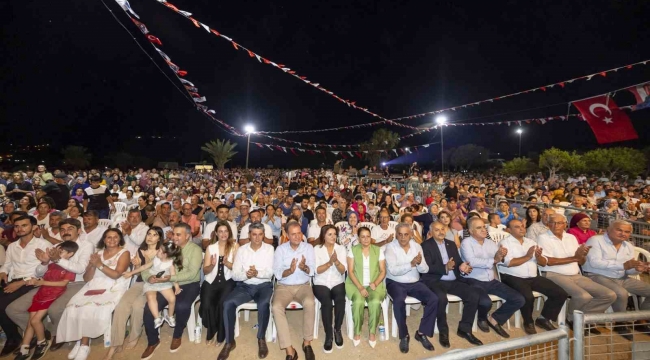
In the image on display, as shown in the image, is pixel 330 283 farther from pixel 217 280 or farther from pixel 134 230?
pixel 134 230

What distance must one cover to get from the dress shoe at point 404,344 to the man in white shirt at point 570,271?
221 centimetres

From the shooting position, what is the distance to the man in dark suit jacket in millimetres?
3484

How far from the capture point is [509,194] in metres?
9.98

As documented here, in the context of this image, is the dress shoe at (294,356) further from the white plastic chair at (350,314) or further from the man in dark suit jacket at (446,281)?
the man in dark suit jacket at (446,281)

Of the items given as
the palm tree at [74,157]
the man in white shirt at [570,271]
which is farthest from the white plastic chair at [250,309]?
the palm tree at [74,157]

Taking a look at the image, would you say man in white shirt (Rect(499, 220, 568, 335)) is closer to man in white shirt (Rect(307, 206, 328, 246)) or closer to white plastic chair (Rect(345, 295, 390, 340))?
white plastic chair (Rect(345, 295, 390, 340))

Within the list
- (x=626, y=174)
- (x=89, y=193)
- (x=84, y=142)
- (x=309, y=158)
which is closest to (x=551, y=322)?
(x=89, y=193)

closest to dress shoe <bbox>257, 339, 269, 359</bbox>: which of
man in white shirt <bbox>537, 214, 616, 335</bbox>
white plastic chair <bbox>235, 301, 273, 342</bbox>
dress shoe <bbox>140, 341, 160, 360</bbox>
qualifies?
white plastic chair <bbox>235, 301, 273, 342</bbox>

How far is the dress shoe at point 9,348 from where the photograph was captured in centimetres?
314

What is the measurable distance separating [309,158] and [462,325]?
49.1 meters

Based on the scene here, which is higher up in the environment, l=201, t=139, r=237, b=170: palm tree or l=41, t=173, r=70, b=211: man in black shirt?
l=201, t=139, r=237, b=170: palm tree

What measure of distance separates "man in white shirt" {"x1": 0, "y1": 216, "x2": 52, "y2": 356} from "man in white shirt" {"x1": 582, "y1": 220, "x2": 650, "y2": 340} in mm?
7080

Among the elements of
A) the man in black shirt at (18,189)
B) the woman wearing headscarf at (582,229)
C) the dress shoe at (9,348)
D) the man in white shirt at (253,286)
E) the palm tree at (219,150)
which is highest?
the palm tree at (219,150)

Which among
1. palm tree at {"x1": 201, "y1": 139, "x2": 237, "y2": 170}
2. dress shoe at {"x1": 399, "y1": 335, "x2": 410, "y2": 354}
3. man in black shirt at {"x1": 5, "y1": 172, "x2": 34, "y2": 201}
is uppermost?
palm tree at {"x1": 201, "y1": 139, "x2": 237, "y2": 170}
